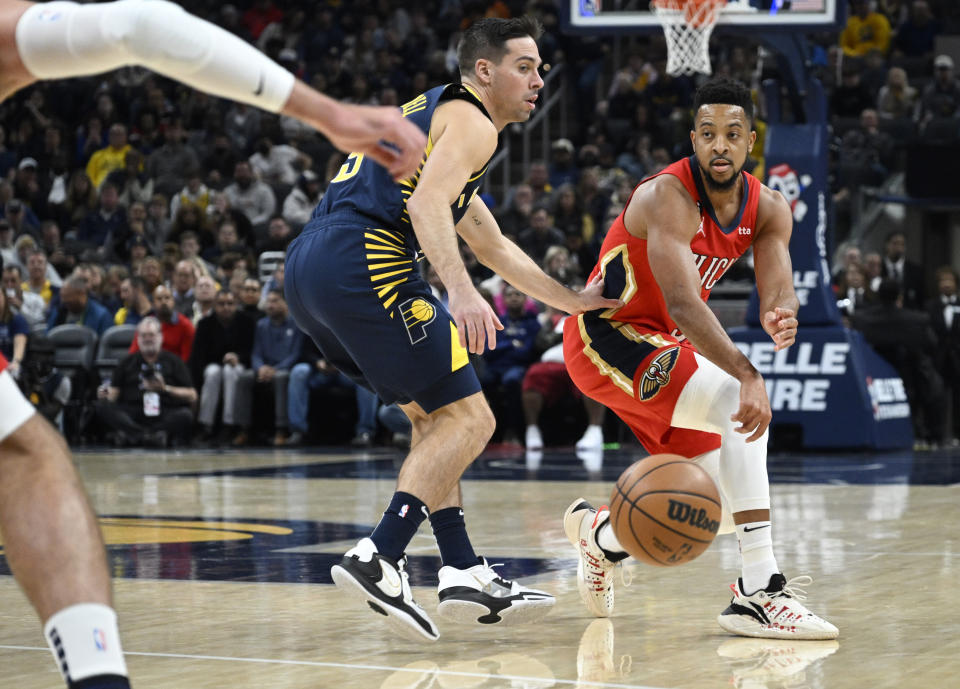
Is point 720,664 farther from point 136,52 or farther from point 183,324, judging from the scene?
point 183,324

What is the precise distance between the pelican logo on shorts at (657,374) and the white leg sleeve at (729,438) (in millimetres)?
125

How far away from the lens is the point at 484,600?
439 centimetres

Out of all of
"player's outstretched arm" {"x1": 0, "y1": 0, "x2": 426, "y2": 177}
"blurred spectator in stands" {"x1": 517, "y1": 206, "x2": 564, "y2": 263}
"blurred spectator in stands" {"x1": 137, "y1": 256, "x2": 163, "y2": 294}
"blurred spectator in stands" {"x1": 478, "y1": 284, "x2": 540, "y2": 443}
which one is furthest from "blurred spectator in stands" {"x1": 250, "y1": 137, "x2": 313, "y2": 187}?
"player's outstretched arm" {"x1": 0, "y1": 0, "x2": 426, "y2": 177}

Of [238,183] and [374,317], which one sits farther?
[238,183]

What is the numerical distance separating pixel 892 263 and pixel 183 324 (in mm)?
7127

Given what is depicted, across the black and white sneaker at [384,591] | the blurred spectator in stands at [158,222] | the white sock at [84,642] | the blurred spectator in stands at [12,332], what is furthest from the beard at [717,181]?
the blurred spectator in stands at [158,222]

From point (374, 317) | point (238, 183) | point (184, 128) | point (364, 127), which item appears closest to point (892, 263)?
point (238, 183)

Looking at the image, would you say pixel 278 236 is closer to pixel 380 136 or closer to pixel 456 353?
pixel 456 353

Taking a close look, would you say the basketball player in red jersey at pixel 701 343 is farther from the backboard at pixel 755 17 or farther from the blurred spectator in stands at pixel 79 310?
the blurred spectator in stands at pixel 79 310

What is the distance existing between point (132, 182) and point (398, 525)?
14.7m

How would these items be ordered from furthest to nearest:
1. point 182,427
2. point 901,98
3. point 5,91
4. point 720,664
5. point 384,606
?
point 901,98 → point 182,427 → point 384,606 → point 720,664 → point 5,91

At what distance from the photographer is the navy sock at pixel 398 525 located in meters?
4.34

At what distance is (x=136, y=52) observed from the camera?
2711 mm

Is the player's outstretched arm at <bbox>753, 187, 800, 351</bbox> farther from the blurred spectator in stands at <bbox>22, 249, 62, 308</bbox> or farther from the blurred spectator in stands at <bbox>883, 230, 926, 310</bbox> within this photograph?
the blurred spectator in stands at <bbox>22, 249, 62, 308</bbox>
